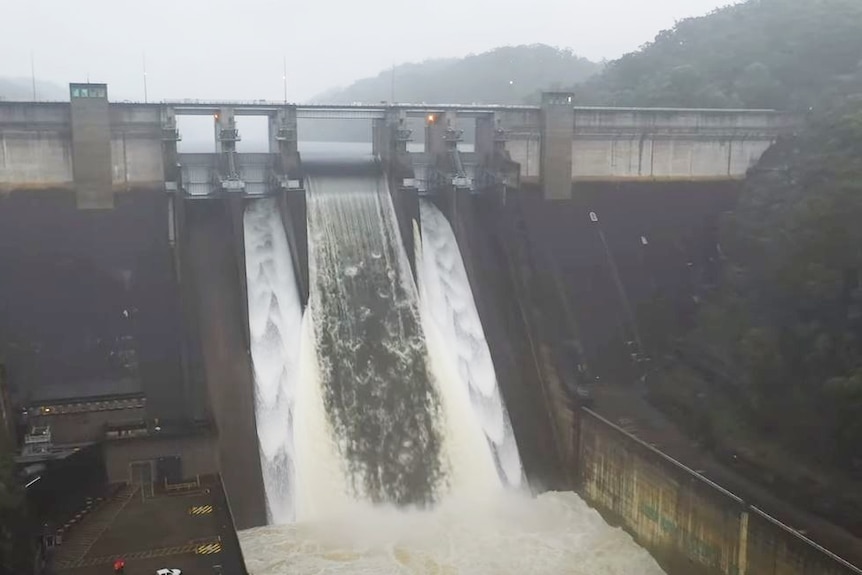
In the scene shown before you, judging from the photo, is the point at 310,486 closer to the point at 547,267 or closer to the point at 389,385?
the point at 389,385

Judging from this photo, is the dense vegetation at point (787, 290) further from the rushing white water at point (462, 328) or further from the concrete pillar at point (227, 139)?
the concrete pillar at point (227, 139)

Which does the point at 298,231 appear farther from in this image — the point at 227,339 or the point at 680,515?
the point at 680,515

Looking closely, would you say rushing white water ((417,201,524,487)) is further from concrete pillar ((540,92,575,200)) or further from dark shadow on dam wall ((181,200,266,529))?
dark shadow on dam wall ((181,200,266,529))

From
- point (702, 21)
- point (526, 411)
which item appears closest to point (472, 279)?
point (526, 411)

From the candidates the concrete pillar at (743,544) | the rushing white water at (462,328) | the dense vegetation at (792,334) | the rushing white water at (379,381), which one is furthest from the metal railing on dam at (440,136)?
the concrete pillar at (743,544)

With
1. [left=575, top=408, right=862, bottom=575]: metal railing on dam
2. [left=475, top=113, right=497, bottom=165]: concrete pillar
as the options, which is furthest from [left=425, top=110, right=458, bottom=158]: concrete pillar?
[left=575, top=408, right=862, bottom=575]: metal railing on dam
